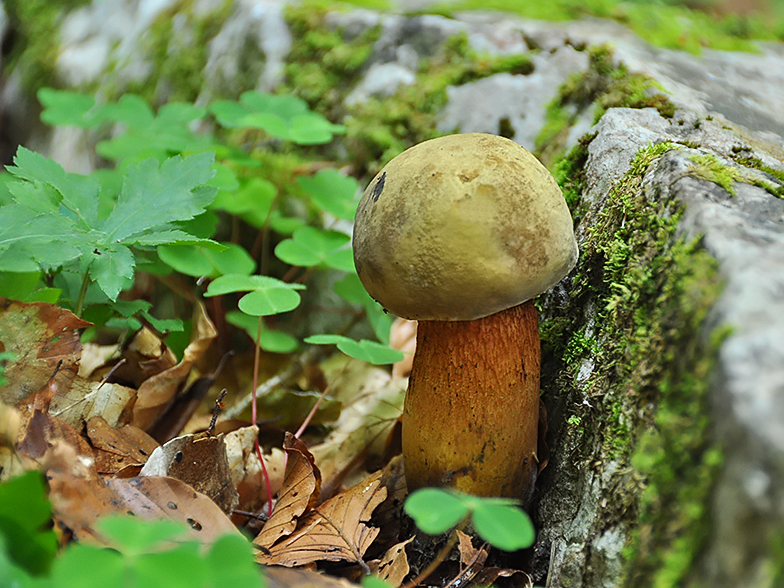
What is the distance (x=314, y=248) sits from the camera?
2.35 meters

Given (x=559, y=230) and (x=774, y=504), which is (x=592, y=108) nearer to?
(x=559, y=230)

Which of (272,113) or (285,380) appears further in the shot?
(272,113)

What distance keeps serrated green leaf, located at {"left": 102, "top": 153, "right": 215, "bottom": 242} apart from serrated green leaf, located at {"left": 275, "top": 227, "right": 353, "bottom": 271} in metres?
0.49

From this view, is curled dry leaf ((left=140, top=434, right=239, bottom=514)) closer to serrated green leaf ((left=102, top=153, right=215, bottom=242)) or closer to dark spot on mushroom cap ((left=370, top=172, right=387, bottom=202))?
serrated green leaf ((left=102, top=153, right=215, bottom=242))

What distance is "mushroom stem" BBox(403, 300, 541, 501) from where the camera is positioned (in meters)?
1.53

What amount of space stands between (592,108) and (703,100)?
1.12 ft

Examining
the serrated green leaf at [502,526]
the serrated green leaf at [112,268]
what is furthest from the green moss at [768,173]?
the serrated green leaf at [112,268]

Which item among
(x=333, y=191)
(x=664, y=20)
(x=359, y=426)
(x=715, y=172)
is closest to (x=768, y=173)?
(x=715, y=172)

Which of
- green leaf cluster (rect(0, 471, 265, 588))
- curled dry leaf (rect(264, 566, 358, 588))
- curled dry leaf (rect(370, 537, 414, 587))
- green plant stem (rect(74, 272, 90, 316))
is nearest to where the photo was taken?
green leaf cluster (rect(0, 471, 265, 588))

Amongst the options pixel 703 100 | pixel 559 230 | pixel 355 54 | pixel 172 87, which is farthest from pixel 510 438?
pixel 172 87

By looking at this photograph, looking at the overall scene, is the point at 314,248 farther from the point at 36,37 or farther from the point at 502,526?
the point at 36,37

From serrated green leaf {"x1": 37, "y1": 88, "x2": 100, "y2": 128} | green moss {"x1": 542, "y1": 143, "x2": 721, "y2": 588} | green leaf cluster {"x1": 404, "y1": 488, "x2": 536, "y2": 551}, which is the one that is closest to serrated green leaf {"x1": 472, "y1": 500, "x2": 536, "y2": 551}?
green leaf cluster {"x1": 404, "y1": 488, "x2": 536, "y2": 551}

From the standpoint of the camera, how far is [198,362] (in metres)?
2.25

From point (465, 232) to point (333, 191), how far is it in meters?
1.24
